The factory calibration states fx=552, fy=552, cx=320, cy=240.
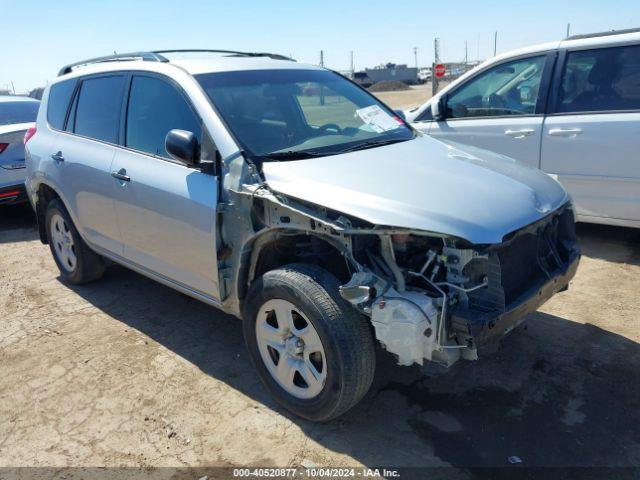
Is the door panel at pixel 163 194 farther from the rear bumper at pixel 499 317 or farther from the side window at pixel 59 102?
the rear bumper at pixel 499 317

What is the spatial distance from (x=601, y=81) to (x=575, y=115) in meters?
0.36

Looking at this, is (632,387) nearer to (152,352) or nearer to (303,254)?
(303,254)

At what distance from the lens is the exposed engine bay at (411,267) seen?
2.54 metres

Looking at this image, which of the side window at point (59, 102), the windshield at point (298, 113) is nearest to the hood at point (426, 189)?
the windshield at point (298, 113)

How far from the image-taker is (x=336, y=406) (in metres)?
2.83

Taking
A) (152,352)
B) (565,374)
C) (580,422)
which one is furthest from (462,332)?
(152,352)

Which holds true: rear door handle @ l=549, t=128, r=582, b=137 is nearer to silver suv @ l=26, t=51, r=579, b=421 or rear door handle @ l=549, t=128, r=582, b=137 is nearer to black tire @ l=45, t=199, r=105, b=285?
silver suv @ l=26, t=51, r=579, b=421

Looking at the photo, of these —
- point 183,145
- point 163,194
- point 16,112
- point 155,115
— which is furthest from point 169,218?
point 16,112

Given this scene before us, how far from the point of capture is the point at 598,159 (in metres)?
4.97

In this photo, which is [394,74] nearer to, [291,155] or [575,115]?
[575,115]

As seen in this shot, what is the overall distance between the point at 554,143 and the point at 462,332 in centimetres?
336

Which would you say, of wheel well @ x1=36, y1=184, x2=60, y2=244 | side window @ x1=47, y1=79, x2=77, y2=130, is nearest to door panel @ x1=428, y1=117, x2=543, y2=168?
side window @ x1=47, y1=79, x2=77, y2=130

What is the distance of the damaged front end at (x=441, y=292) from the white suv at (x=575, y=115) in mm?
2492

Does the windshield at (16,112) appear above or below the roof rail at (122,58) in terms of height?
below
